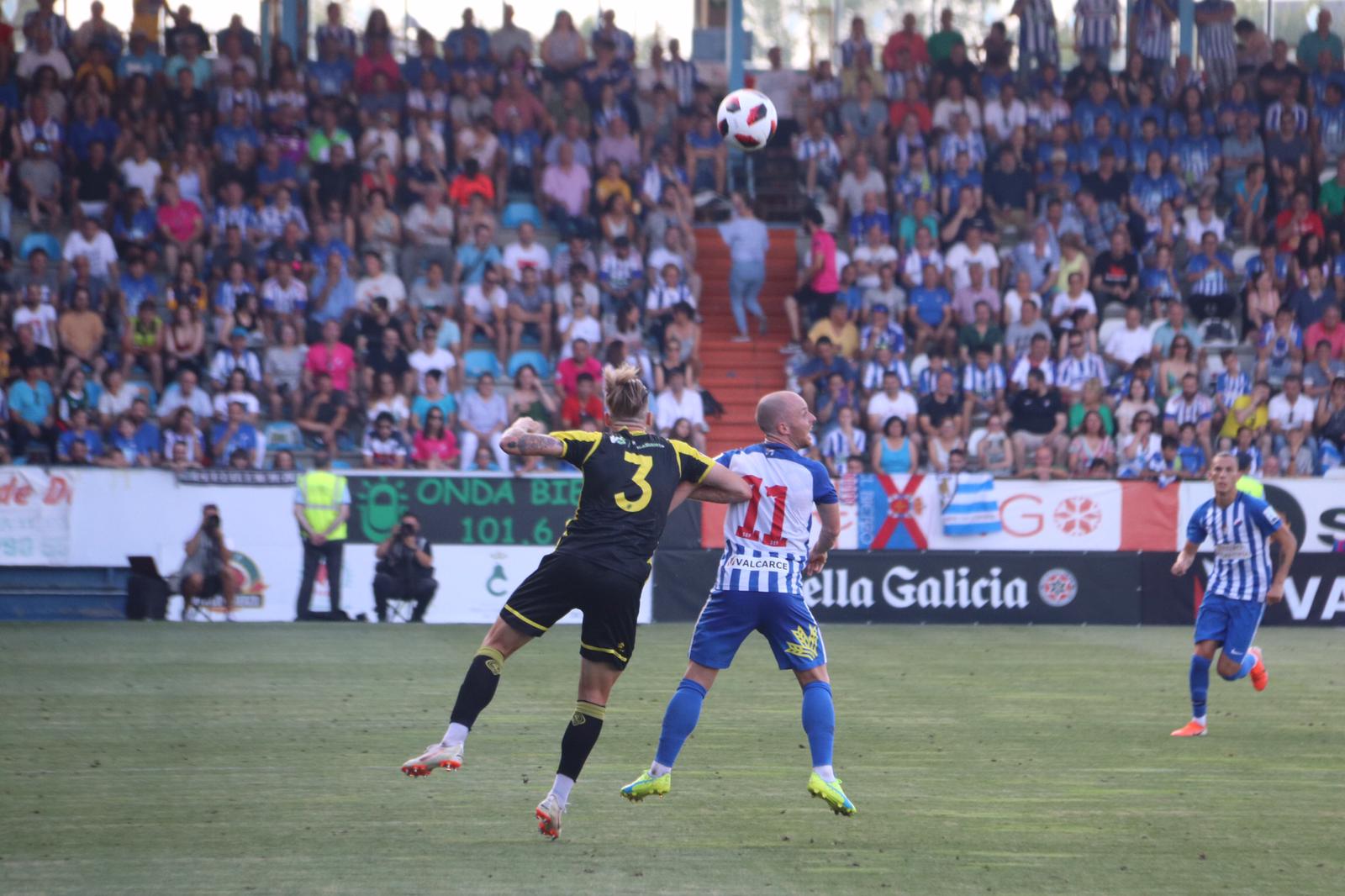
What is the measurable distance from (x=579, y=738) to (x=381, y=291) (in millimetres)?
14183

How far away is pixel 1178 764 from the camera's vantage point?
375 inches

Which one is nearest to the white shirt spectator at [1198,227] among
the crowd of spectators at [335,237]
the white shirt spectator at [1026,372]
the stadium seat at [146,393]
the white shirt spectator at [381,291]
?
the white shirt spectator at [1026,372]

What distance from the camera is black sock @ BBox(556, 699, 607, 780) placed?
719 centimetres

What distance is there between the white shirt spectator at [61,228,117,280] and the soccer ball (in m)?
9.05

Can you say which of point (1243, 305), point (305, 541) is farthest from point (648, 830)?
point (1243, 305)

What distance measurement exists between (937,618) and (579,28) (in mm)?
11326

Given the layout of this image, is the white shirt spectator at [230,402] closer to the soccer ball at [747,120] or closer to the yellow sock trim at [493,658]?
the soccer ball at [747,120]

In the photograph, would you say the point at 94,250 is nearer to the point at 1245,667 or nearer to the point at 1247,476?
the point at 1247,476

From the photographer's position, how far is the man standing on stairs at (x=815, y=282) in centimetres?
2181

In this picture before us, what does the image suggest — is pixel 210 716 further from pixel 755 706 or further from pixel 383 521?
pixel 383 521

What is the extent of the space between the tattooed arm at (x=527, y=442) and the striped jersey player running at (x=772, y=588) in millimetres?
1141

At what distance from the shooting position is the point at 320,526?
17.7 m

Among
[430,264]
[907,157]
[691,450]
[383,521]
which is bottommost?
[383,521]

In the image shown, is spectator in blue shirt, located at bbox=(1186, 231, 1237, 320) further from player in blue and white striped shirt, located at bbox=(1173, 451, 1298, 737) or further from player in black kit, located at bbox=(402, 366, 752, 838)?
player in black kit, located at bbox=(402, 366, 752, 838)
